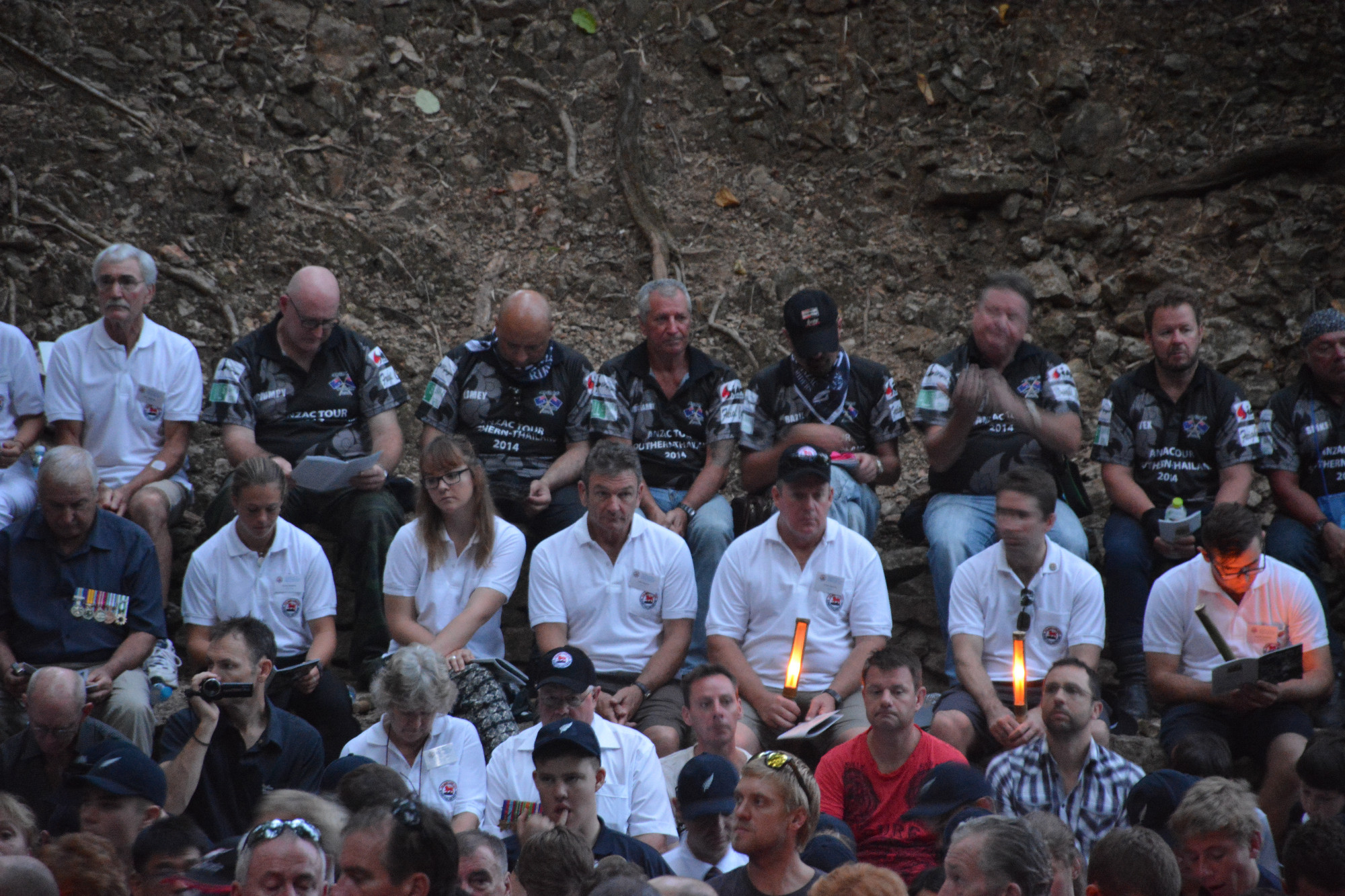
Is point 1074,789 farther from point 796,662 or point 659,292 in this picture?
point 659,292

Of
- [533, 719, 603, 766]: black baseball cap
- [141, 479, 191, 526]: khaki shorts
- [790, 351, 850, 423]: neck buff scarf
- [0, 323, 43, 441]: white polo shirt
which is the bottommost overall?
[533, 719, 603, 766]: black baseball cap

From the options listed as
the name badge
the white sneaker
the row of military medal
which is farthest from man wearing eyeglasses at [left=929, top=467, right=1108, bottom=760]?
the row of military medal

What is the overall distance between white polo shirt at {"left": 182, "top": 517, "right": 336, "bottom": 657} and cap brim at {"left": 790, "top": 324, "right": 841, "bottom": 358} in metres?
2.56

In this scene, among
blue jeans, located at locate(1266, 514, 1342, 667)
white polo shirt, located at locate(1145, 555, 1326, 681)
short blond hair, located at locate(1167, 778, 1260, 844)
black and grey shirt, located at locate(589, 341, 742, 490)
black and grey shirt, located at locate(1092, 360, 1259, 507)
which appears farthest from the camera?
black and grey shirt, located at locate(589, 341, 742, 490)

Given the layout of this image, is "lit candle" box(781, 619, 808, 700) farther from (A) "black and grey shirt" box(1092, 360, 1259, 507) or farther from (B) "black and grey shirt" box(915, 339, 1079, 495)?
(A) "black and grey shirt" box(1092, 360, 1259, 507)

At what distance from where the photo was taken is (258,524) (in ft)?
20.1

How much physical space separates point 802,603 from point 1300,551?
2.44 metres

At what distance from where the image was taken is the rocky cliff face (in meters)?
9.02

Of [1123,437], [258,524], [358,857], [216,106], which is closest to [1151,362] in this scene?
[1123,437]

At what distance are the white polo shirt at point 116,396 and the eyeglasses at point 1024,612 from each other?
4.13 meters

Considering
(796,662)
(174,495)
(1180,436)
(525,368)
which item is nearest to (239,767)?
(174,495)

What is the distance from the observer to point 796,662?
5945 mm

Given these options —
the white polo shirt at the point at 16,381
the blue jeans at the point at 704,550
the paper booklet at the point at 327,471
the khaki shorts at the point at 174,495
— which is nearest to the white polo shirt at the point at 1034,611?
the blue jeans at the point at 704,550

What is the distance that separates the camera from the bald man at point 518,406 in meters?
6.99
